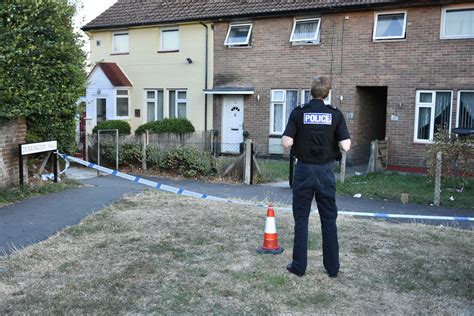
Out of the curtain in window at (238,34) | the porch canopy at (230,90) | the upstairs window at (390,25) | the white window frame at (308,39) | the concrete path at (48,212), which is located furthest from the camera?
the curtain in window at (238,34)

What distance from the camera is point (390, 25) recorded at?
53.8 ft

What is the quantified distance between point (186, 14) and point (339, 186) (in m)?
11.5

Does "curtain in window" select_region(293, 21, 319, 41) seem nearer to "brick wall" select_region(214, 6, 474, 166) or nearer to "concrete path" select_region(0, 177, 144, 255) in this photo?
"brick wall" select_region(214, 6, 474, 166)

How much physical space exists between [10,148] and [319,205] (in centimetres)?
638

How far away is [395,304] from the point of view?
4.70 m

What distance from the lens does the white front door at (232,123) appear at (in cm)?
1947

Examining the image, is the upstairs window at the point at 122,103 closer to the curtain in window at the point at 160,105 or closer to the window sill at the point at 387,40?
the curtain in window at the point at 160,105

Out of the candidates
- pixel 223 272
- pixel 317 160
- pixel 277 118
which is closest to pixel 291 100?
pixel 277 118

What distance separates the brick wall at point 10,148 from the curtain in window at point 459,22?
39.7 feet

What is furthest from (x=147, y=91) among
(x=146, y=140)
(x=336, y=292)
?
(x=336, y=292)

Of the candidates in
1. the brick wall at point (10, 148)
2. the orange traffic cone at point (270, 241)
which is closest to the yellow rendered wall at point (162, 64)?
the brick wall at point (10, 148)

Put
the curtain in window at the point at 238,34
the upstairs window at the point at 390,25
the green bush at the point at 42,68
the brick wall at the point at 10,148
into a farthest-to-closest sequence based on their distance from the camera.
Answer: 1. the curtain in window at the point at 238,34
2. the upstairs window at the point at 390,25
3. the brick wall at the point at 10,148
4. the green bush at the point at 42,68

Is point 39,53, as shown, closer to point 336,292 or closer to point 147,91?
point 336,292

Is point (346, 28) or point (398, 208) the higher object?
point (346, 28)
